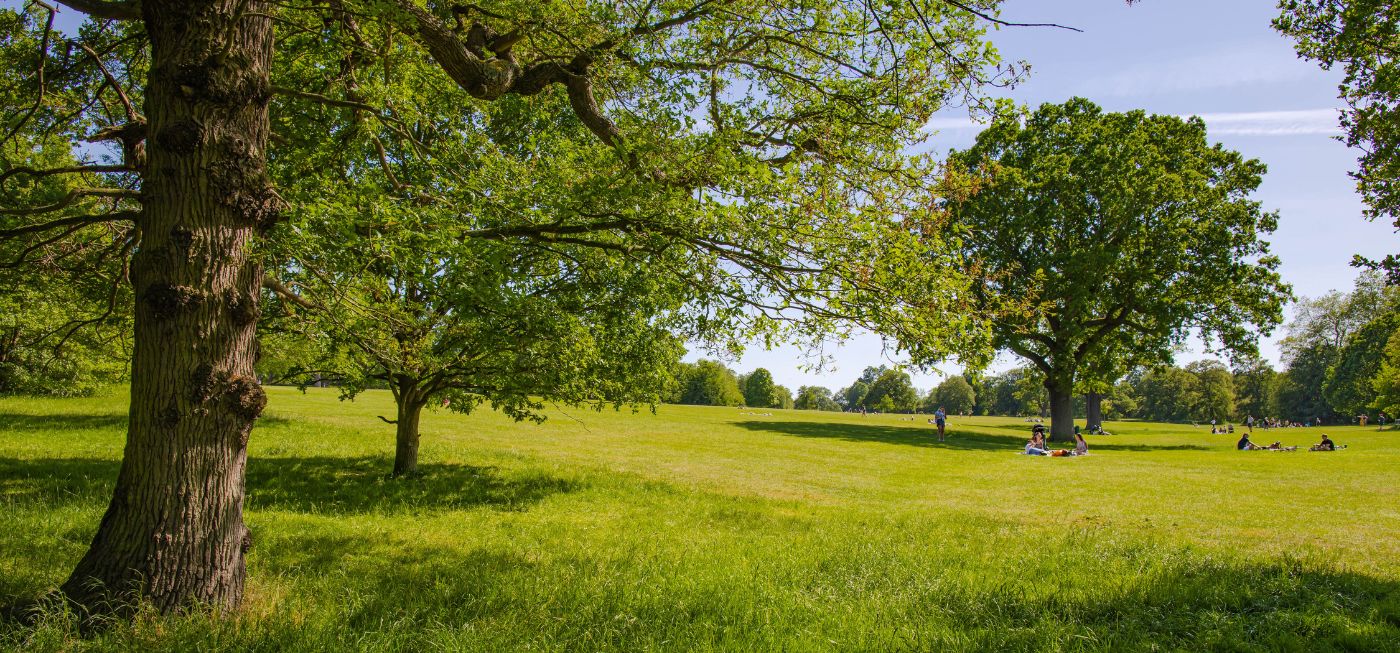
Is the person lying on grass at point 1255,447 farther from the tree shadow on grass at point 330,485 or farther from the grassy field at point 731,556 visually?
the tree shadow on grass at point 330,485

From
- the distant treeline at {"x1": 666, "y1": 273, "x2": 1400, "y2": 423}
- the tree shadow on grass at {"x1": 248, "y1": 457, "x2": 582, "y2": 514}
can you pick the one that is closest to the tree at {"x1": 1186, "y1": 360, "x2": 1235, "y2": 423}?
the distant treeline at {"x1": 666, "y1": 273, "x2": 1400, "y2": 423}

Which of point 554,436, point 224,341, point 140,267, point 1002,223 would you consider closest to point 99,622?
point 224,341

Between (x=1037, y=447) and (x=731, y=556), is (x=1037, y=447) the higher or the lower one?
the lower one

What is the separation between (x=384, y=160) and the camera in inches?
255

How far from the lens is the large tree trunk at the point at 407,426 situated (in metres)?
13.8

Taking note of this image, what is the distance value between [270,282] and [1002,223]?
110 ft

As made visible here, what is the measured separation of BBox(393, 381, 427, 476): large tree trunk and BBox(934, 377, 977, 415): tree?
121m

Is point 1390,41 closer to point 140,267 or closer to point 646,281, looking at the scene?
point 646,281

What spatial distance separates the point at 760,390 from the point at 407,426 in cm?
10597

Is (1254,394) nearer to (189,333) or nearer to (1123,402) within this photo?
(1123,402)

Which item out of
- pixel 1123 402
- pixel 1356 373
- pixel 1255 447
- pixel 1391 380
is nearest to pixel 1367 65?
pixel 1255 447

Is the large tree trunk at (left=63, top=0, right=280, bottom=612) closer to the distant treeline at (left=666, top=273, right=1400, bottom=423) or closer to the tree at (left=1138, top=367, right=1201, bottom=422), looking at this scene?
the distant treeline at (left=666, top=273, right=1400, bottom=423)

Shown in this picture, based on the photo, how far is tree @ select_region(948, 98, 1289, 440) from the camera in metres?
30.2

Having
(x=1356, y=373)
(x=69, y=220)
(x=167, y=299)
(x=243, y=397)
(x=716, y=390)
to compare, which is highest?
(x=1356, y=373)
